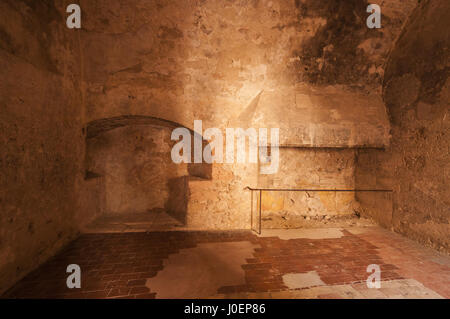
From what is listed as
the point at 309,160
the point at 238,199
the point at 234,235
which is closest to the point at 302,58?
the point at 309,160

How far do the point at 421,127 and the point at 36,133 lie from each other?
6238mm

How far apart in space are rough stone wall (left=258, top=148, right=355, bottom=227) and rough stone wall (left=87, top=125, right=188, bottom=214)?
257 cm

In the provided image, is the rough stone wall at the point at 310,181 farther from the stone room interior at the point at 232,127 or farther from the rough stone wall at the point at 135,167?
the rough stone wall at the point at 135,167

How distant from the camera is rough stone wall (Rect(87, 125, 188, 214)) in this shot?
17.4ft

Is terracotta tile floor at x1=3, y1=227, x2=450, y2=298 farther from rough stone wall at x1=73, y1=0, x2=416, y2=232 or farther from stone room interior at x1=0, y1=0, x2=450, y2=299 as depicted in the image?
rough stone wall at x1=73, y1=0, x2=416, y2=232

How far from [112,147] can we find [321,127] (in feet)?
16.9

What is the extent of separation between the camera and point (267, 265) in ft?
9.52

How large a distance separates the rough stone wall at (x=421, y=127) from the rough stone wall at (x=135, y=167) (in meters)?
4.88

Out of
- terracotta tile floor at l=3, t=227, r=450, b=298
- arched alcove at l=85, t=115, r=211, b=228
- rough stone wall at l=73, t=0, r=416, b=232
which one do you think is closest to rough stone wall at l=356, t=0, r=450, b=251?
rough stone wall at l=73, t=0, r=416, b=232

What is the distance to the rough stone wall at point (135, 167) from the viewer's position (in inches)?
209

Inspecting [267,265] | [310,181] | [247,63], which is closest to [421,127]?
[310,181]
